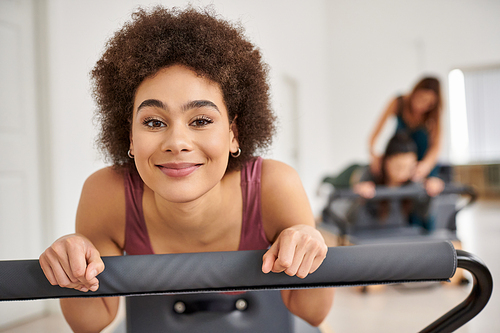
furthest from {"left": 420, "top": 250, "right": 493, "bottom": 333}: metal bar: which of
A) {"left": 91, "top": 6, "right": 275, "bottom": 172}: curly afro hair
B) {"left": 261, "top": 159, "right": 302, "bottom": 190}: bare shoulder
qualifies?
{"left": 91, "top": 6, "right": 275, "bottom": 172}: curly afro hair

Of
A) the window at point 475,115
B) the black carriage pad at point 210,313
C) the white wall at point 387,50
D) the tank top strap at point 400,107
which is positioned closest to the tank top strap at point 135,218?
the black carriage pad at point 210,313

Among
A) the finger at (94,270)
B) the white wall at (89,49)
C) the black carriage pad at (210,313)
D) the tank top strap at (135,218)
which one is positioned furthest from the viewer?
the black carriage pad at (210,313)

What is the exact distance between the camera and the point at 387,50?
20.9ft

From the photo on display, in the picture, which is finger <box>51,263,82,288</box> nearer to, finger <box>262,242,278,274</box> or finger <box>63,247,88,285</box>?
finger <box>63,247,88,285</box>

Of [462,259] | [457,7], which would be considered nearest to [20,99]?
[462,259]

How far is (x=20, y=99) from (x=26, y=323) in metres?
0.85

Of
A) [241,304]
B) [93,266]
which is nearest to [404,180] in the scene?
[241,304]

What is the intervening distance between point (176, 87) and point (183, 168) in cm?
13

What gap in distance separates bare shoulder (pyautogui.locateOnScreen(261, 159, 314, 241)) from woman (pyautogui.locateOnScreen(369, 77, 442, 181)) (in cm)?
204

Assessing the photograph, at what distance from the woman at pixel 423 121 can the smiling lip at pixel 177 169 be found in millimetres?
2300

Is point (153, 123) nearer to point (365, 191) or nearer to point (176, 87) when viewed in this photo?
point (176, 87)

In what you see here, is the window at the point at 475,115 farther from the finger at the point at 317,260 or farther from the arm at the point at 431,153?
the finger at the point at 317,260

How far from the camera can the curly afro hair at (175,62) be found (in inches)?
24.4

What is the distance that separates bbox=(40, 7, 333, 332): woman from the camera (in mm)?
590
